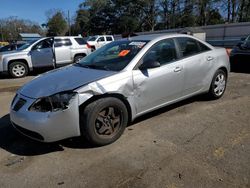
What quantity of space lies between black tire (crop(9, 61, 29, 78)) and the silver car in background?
256 inches

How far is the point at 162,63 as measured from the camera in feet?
13.7

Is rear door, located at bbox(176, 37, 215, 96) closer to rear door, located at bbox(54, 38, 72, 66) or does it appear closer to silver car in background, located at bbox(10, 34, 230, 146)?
silver car in background, located at bbox(10, 34, 230, 146)

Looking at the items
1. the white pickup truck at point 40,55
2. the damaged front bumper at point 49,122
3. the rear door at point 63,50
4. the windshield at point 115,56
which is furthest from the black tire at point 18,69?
the damaged front bumper at point 49,122

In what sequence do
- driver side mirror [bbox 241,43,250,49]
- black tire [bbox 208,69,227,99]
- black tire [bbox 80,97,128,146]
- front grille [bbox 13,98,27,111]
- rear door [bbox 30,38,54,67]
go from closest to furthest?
black tire [bbox 80,97,128,146] < front grille [bbox 13,98,27,111] < black tire [bbox 208,69,227,99] < driver side mirror [bbox 241,43,250,49] < rear door [bbox 30,38,54,67]

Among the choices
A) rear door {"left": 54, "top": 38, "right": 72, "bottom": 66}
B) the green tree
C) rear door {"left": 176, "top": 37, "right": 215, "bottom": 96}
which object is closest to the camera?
rear door {"left": 176, "top": 37, "right": 215, "bottom": 96}

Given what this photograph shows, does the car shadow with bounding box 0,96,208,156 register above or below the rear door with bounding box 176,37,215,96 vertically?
below

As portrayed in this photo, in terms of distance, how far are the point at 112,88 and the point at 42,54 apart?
25.7 feet

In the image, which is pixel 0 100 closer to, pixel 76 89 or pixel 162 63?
pixel 76 89

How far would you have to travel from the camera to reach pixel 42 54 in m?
10.4

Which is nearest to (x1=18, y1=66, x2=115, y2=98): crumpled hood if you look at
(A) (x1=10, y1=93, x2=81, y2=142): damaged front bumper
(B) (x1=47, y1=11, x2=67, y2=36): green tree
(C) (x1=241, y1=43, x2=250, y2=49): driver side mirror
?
(A) (x1=10, y1=93, x2=81, y2=142): damaged front bumper

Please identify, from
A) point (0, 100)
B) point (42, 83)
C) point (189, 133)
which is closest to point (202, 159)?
point (189, 133)

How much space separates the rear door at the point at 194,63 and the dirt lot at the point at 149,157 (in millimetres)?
591

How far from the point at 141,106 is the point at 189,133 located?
83 centimetres

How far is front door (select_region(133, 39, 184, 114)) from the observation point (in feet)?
12.5
